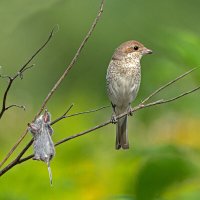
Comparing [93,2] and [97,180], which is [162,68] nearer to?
[97,180]

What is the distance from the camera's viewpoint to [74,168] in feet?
18.3

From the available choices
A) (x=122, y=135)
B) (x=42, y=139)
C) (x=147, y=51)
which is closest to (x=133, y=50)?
(x=147, y=51)

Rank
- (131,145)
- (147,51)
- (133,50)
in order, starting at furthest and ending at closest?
(133,50) < (147,51) < (131,145)

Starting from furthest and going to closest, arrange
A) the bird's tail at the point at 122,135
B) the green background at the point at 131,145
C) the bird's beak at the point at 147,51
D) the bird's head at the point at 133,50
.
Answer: the bird's head at the point at 133,50, the bird's beak at the point at 147,51, the bird's tail at the point at 122,135, the green background at the point at 131,145

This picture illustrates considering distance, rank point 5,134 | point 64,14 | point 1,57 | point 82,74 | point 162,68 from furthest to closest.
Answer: point 64,14, point 1,57, point 82,74, point 5,134, point 162,68

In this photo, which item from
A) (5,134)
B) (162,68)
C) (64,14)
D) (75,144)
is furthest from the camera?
(64,14)

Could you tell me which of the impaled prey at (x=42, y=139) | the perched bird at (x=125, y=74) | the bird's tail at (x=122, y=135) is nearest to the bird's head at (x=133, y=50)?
the perched bird at (x=125, y=74)

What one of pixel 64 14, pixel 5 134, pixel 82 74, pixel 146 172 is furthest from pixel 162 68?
pixel 64 14

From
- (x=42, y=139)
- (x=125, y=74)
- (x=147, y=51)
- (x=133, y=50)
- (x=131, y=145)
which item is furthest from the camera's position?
(x=125, y=74)

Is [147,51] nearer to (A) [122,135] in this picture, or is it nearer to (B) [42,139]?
(A) [122,135]

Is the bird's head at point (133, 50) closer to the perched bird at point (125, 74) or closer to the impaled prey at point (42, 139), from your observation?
the perched bird at point (125, 74)

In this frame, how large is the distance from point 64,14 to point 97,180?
8.67 meters

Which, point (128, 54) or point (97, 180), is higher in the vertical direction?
point (128, 54)

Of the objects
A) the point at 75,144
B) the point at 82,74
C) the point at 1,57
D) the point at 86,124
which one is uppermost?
the point at 1,57
